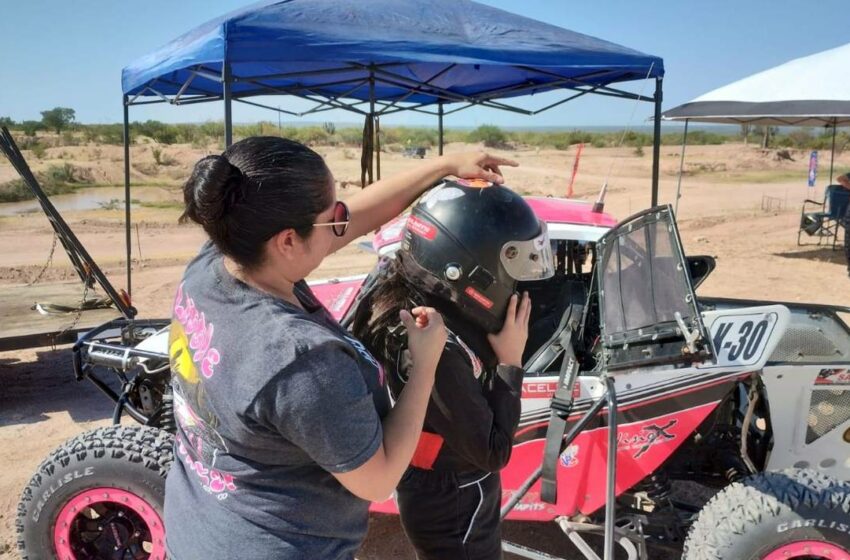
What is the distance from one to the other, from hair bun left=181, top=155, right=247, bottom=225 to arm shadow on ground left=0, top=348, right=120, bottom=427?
4838 millimetres

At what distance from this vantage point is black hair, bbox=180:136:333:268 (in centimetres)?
125

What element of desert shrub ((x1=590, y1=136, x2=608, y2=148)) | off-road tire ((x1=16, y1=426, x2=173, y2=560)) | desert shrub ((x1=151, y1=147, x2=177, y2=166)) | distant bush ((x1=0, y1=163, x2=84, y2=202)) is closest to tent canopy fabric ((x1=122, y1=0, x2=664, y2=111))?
off-road tire ((x1=16, y1=426, x2=173, y2=560))

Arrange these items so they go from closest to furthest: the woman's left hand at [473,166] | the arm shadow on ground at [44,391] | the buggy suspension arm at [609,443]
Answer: the woman's left hand at [473,166] < the buggy suspension arm at [609,443] < the arm shadow on ground at [44,391]

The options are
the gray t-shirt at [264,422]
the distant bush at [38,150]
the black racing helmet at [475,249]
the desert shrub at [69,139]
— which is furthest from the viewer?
the desert shrub at [69,139]

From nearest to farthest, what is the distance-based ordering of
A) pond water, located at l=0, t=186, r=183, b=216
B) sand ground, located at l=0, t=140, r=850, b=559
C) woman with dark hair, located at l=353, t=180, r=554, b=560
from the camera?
woman with dark hair, located at l=353, t=180, r=554, b=560 → sand ground, located at l=0, t=140, r=850, b=559 → pond water, located at l=0, t=186, r=183, b=216

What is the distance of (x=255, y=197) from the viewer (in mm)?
1247

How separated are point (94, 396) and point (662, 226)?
17.0 ft

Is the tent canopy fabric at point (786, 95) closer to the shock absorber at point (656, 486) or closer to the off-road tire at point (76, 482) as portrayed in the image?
the shock absorber at point (656, 486)

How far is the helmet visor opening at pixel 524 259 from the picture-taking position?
1.91 meters

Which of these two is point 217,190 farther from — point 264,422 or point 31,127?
point 31,127

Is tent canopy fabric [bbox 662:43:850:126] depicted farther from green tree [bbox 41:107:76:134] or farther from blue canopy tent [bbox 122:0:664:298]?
green tree [bbox 41:107:76:134]

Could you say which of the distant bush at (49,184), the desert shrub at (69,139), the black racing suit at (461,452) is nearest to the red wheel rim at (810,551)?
the black racing suit at (461,452)

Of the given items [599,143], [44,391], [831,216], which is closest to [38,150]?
[44,391]

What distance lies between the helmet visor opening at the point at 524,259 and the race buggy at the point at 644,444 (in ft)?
2.10
